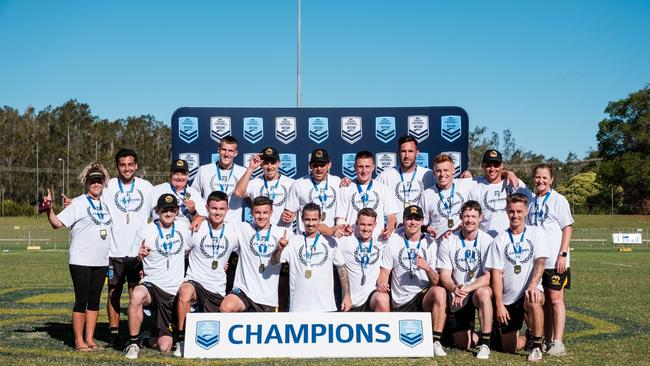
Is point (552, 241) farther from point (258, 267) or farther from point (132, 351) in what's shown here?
point (132, 351)

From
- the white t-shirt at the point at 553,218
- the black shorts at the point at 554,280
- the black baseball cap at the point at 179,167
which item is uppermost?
the black baseball cap at the point at 179,167

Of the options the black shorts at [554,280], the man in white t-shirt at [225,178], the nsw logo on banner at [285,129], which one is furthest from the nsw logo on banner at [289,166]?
the black shorts at [554,280]

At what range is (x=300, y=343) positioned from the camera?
692 cm

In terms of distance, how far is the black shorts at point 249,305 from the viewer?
7448 millimetres

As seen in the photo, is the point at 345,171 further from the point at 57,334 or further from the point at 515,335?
the point at 57,334

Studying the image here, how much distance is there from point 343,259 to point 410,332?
110cm

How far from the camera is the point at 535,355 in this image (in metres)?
6.90

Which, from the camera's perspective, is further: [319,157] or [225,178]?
[225,178]

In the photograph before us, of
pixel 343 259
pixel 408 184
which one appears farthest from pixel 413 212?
pixel 408 184

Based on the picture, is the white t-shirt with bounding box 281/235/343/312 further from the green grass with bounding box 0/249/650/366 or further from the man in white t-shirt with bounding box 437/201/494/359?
the man in white t-shirt with bounding box 437/201/494/359

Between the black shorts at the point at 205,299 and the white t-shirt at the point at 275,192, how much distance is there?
127 centimetres

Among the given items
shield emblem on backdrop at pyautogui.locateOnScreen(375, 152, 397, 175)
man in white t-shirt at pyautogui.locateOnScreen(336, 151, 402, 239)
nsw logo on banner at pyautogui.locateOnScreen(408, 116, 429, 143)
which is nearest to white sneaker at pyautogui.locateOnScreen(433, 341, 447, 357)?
man in white t-shirt at pyautogui.locateOnScreen(336, 151, 402, 239)

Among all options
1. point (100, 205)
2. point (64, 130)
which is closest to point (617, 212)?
point (64, 130)

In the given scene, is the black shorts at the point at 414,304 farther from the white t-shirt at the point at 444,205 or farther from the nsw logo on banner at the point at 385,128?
the nsw logo on banner at the point at 385,128
